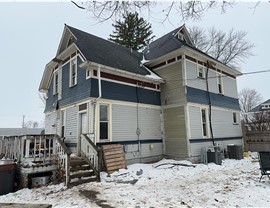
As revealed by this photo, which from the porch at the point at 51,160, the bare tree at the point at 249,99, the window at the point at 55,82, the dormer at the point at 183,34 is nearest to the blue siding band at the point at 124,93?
the porch at the point at 51,160

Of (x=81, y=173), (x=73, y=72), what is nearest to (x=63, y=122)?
(x=73, y=72)

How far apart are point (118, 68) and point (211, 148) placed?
7.08 metres

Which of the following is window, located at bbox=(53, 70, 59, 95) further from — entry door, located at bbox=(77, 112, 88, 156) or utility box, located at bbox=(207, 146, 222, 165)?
utility box, located at bbox=(207, 146, 222, 165)

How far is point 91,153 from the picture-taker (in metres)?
→ 8.19

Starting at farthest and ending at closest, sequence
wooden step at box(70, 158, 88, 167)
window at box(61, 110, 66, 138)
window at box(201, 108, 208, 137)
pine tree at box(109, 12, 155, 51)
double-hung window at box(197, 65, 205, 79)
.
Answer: pine tree at box(109, 12, 155, 51)
double-hung window at box(197, 65, 205, 79)
window at box(201, 108, 208, 137)
window at box(61, 110, 66, 138)
wooden step at box(70, 158, 88, 167)

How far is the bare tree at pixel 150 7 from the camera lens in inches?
162

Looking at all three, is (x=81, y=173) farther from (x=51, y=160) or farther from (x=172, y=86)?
(x=172, y=86)

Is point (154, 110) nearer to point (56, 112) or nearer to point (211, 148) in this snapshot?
point (211, 148)

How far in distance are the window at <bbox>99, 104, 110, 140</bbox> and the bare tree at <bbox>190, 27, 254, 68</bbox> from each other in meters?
20.0

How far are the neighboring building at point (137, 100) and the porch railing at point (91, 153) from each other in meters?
0.48

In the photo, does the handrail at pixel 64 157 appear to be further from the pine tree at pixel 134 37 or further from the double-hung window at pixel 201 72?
the pine tree at pixel 134 37

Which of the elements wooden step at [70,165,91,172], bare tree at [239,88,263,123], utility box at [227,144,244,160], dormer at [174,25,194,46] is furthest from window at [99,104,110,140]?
bare tree at [239,88,263,123]

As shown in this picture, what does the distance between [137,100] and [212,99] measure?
18.5 ft

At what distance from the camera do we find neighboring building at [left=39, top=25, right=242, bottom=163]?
9578 millimetres
